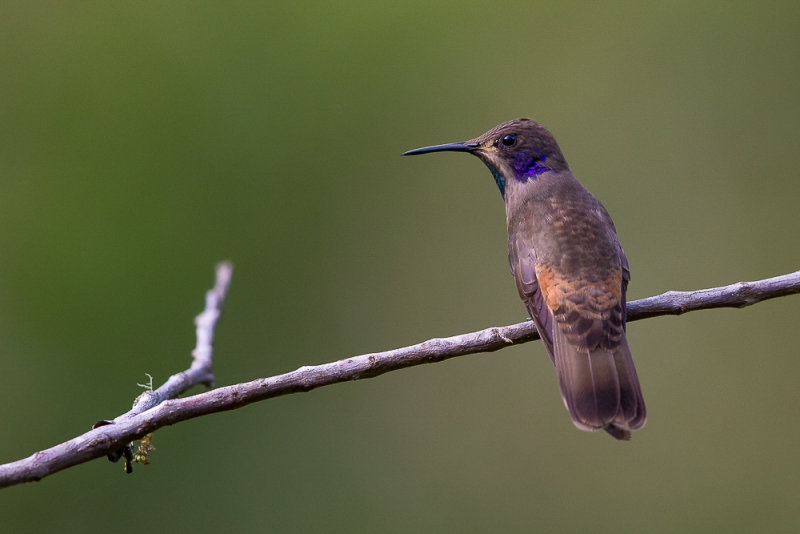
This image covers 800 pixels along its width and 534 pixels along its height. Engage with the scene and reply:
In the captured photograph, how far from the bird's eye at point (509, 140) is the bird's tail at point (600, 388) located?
1584mm

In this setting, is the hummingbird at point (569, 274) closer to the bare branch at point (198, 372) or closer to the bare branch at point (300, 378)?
the bare branch at point (300, 378)

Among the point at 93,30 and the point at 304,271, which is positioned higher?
the point at 93,30

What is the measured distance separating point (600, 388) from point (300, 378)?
1.45 metres

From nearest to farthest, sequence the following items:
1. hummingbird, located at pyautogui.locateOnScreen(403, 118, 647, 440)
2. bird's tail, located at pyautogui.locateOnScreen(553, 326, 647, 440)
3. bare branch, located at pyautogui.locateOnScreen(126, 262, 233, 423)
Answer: bare branch, located at pyautogui.locateOnScreen(126, 262, 233, 423) → bird's tail, located at pyautogui.locateOnScreen(553, 326, 647, 440) → hummingbird, located at pyautogui.locateOnScreen(403, 118, 647, 440)

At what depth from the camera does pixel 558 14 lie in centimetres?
930

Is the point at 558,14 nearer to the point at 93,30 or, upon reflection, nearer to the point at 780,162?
the point at 780,162

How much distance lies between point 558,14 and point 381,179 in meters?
2.86

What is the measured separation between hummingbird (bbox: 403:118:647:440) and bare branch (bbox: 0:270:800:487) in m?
0.16

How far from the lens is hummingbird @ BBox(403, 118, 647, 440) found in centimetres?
382

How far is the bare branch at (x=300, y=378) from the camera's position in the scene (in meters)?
2.70

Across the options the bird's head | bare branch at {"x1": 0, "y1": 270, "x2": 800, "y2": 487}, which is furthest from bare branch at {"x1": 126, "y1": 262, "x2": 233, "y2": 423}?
the bird's head

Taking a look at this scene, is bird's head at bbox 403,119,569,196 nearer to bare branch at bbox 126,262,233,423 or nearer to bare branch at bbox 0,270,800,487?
bare branch at bbox 0,270,800,487

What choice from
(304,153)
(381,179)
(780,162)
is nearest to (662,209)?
(780,162)

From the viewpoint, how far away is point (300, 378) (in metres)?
3.10
